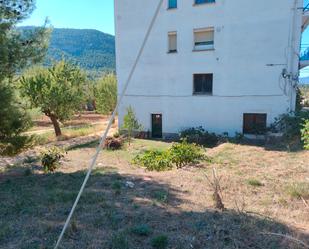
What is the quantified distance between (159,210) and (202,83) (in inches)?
576

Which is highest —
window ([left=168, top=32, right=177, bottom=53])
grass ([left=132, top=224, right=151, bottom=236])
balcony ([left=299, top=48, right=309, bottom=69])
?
window ([left=168, top=32, right=177, bottom=53])

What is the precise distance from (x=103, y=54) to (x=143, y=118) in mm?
92120

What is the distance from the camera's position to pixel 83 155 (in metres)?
15.3

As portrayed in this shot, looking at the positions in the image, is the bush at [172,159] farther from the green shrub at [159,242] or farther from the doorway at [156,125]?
the doorway at [156,125]

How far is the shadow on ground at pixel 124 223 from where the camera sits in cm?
423

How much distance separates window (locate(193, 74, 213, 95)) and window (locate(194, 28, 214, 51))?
1689 mm

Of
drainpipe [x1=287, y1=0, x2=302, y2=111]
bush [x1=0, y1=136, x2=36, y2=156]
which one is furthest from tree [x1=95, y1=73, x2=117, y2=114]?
bush [x1=0, y1=136, x2=36, y2=156]

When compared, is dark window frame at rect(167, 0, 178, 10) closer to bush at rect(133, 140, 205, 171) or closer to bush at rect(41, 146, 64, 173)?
bush at rect(133, 140, 205, 171)

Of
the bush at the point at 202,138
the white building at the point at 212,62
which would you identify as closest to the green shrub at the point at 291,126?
the white building at the point at 212,62

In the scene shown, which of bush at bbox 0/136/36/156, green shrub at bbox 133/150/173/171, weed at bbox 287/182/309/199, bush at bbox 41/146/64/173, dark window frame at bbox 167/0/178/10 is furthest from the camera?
dark window frame at bbox 167/0/178/10

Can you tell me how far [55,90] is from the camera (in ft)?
69.3

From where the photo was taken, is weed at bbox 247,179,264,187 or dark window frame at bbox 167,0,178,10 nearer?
weed at bbox 247,179,264,187

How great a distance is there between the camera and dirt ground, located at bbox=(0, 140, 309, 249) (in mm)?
4297

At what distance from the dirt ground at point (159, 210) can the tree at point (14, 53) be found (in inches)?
66.9
